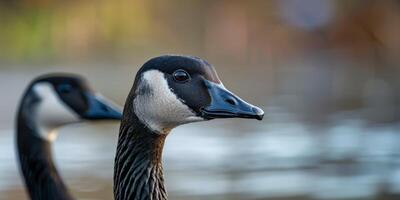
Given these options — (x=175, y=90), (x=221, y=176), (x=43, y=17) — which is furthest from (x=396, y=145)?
(x=43, y=17)

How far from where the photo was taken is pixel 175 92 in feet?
17.6

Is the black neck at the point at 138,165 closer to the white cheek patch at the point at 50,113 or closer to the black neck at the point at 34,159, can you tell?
the black neck at the point at 34,159

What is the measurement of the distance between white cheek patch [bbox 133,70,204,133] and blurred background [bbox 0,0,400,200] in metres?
4.95

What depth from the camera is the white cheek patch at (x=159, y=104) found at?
5359 millimetres

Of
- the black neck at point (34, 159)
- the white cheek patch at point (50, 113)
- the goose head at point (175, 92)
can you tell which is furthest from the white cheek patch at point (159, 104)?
the white cheek patch at point (50, 113)

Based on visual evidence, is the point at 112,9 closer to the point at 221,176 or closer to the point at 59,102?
the point at 221,176

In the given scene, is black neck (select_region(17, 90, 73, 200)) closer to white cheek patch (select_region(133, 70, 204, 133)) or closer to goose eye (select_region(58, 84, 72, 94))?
goose eye (select_region(58, 84, 72, 94))

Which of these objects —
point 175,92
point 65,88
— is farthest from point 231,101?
point 65,88

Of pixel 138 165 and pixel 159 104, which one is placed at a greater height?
pixel 159 104

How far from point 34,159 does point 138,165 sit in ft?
7.43

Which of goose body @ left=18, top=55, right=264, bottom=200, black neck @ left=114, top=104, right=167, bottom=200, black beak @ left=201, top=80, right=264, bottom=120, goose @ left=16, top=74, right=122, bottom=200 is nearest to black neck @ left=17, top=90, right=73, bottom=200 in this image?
goose @ left=16, top=74, right=122, bottom=200

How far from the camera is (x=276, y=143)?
45.3 feet

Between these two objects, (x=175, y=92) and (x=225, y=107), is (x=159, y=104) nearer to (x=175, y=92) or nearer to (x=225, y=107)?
(x=175, y=92)

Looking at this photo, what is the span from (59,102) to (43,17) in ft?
85.2
